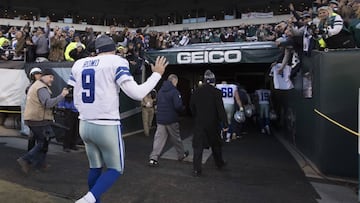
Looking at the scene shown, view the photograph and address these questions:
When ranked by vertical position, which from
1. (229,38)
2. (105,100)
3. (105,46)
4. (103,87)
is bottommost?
(105,100)

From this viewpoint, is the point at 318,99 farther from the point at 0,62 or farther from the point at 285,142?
the point at 0,62

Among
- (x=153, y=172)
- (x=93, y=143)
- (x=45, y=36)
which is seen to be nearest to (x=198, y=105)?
(x=153, y=172)

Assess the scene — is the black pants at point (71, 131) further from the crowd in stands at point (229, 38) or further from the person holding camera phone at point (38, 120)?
the person holding camera phone at point (38, 120)

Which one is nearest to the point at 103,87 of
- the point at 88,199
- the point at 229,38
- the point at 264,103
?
the point at 88,199

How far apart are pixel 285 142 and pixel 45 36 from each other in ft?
24.8

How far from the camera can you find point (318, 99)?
644cm

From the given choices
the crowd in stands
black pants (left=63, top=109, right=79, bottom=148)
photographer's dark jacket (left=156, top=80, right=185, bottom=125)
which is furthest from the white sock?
black pants (left=63, top=109, right=79, bottom=148)

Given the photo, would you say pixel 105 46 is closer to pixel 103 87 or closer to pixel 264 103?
pixel 103 87

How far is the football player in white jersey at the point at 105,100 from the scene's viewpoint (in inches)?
133

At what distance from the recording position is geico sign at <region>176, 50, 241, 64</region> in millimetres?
10836

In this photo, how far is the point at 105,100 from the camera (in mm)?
3414

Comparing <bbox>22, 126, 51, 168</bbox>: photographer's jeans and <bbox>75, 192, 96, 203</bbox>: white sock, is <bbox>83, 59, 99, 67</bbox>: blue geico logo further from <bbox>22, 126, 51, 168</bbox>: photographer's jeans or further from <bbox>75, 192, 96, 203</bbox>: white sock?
<bbox>22, 126, 51, 168</bbox>: photographer's jeans

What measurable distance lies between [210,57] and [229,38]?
5.16 metres

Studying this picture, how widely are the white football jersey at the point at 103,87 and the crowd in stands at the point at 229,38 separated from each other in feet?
10.5
